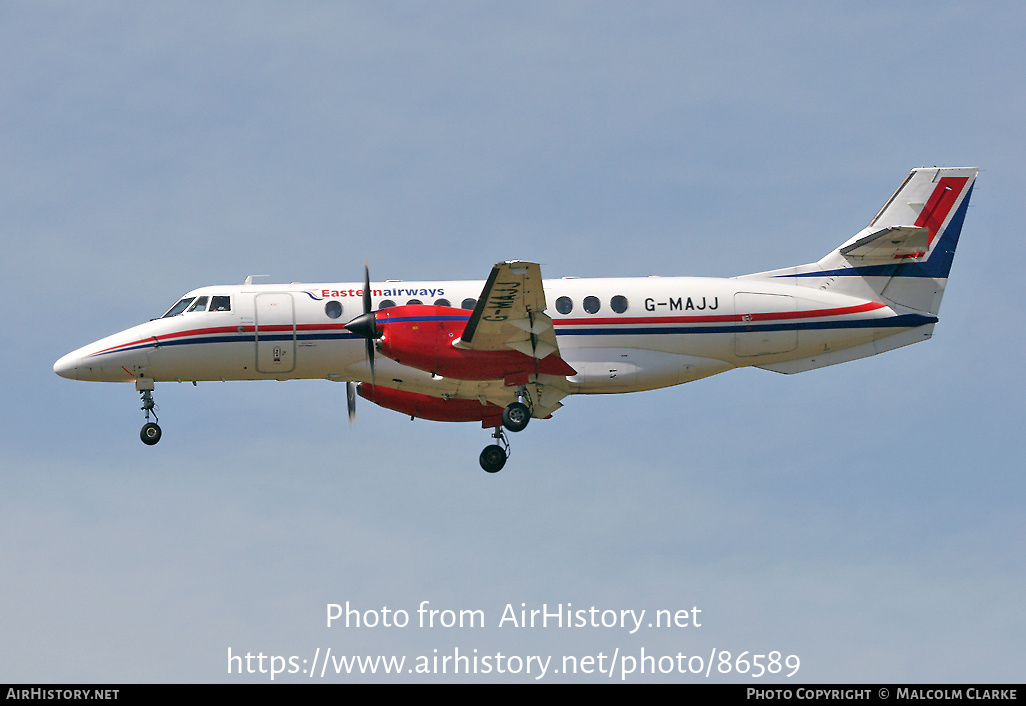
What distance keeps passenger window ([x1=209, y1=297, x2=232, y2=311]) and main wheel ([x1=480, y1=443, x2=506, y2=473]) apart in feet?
23.9

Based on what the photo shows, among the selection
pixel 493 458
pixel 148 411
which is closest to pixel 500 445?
pixel 493 458

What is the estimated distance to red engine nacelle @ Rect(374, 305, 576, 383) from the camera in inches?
1109

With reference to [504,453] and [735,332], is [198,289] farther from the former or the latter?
[735,332]

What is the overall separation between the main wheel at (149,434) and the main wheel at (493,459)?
8108 millimetres

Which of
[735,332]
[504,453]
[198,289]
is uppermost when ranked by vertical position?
[198,289]

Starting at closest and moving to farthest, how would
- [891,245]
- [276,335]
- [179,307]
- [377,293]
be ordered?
[276,335]
[377,293]
[179,307]
[891,245]

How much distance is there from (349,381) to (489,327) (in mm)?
5028

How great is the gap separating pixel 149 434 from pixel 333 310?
18.4ft

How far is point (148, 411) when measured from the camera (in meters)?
31.3

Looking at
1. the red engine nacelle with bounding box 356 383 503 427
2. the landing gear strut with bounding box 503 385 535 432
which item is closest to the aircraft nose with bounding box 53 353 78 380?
the red engine nacelle with bounding box 356 383 503 427

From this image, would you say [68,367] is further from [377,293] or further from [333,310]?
[377,293]

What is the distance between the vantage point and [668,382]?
30.4 meters

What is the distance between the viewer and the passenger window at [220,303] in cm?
3081

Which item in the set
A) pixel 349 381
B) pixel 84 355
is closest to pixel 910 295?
pixel 349 381
